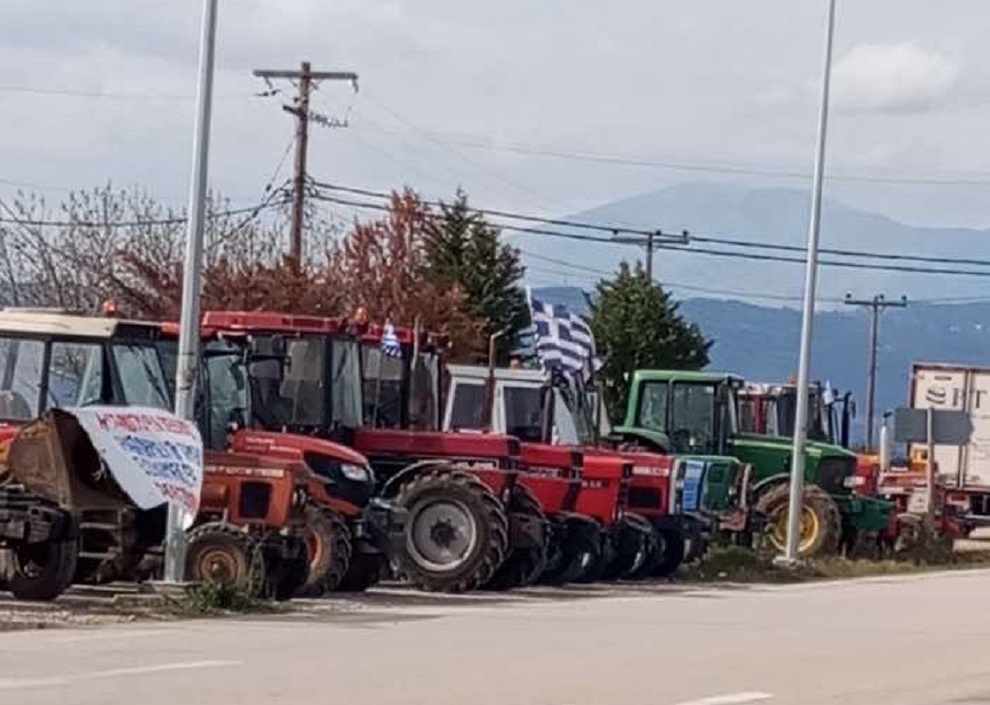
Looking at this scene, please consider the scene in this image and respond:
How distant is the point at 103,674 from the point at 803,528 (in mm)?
24724

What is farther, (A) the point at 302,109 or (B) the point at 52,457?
(A) the point at 302,109

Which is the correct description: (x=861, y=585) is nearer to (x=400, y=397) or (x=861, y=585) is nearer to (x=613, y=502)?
(x=613, y=502)

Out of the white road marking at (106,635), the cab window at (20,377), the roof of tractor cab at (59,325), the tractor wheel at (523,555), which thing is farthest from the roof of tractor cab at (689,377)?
the white road marking at (106,635)

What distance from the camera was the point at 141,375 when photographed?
24906 millimetres

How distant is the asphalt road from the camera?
16547mm

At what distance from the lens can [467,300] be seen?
54094 mm

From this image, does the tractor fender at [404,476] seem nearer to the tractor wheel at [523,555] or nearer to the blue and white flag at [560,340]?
the tractor wheel at [523,555]

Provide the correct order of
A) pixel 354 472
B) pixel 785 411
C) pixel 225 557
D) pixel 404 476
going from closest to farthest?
pixel 225 557 < pixel 354 472 < pixel 404 476 < pixel 785 411

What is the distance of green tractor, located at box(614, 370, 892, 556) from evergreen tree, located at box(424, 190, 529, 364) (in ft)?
50.3

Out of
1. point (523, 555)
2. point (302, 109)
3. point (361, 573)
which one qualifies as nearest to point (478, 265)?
point (302, 109)

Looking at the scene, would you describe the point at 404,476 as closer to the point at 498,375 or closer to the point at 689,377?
the point at 498,375

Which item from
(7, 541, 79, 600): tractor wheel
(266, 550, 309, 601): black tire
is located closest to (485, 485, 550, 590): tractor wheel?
(266, 550, 309, 601): black tire

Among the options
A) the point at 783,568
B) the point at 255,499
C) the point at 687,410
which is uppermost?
the point at 687,410

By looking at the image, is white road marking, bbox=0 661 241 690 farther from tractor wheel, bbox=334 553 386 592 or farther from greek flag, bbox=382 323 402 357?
greek flag, bbox=382 323 402 357
